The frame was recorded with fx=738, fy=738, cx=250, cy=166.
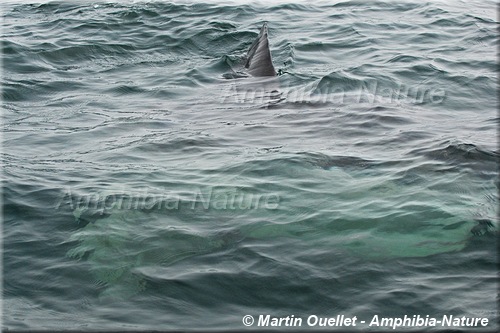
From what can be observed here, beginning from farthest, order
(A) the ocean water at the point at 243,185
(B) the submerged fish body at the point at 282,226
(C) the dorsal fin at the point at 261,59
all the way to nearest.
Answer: (C) the dorsal fin at the point at 261,59 < (B) the submerged fish body at the point at 282,226 < (A) the ocean water at the point at 243,185

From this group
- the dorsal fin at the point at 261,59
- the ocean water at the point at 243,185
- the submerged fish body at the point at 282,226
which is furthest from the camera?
the dorsal fin at the point at 261,59

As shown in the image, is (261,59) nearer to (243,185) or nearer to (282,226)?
(243,185)

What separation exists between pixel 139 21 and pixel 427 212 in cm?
1236

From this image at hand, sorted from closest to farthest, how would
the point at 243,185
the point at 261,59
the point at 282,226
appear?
the point at 282,226 → the point at 243,185 → the point at 261,59

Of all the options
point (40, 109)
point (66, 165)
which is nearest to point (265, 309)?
Answer: point (66, 165)

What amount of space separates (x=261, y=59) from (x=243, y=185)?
5.32 m

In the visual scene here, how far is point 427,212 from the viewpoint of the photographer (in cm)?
804

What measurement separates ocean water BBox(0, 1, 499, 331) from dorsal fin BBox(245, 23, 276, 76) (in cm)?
38

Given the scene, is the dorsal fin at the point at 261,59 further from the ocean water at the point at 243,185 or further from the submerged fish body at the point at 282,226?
the submerged fish body at the point at 282,226

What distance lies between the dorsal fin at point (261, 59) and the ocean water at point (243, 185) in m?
0.38

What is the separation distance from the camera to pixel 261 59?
1377 cm

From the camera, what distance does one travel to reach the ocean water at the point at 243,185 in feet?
22.4

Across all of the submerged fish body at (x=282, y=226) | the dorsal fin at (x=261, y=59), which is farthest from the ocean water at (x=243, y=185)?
the dorsal fin at (x=261, y=59)

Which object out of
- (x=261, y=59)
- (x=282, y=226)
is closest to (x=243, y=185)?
(x=282, y=226)
